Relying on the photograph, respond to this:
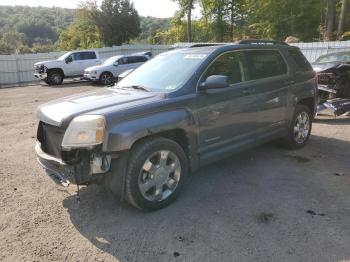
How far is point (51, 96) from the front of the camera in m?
15.8

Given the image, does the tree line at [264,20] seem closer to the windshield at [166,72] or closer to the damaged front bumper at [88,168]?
the windshield at [166,72]

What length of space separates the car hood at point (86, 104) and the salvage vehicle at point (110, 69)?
14.9 metres

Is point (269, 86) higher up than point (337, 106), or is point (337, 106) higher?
point (269, 86)

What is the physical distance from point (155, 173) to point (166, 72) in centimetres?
148

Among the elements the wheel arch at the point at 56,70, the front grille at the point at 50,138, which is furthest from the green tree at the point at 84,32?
the front grille at the point at 50,138

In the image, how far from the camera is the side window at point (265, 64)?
5328 millimetres

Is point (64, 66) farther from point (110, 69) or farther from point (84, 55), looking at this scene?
point (110, 69)

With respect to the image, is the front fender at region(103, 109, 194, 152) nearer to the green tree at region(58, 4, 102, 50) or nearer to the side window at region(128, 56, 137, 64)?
the side window at region(128, 56, 137, 64)

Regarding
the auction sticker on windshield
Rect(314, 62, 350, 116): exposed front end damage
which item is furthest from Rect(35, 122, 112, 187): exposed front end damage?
Rect(314, 62, 350, 116): exposed front end damage

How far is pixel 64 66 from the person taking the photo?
21.0 meters

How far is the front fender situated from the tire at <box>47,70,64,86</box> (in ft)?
58.8

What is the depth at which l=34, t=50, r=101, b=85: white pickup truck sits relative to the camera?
2047 centimetres

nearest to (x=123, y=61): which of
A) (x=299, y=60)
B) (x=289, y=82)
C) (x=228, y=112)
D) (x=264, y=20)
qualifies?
(x=299, y=60)

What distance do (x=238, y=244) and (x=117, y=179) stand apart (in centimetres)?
136
